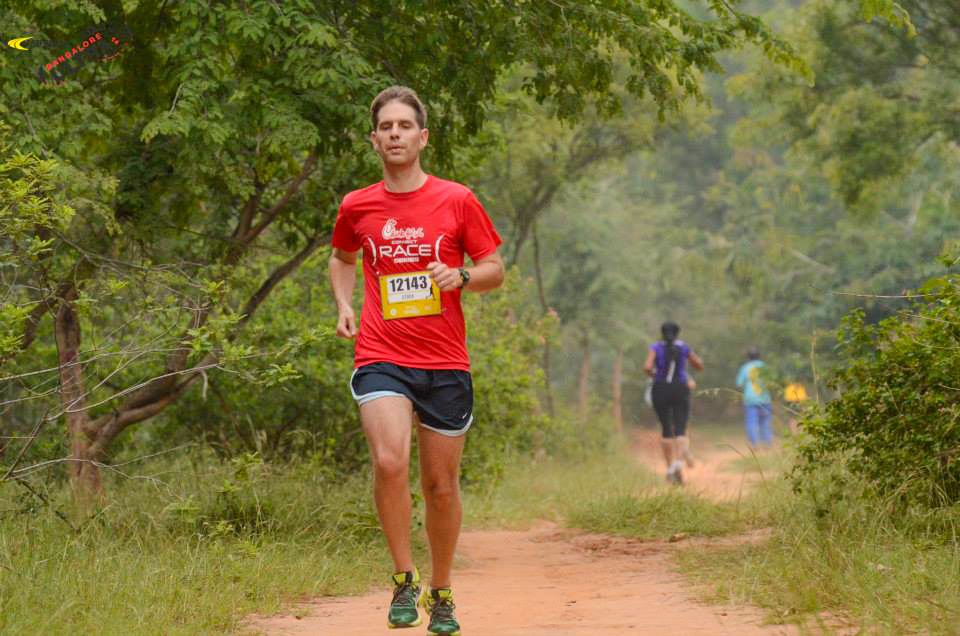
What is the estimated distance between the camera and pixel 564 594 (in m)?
7.19

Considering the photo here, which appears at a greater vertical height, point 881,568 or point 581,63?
point 581,63

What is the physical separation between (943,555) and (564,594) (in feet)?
6.76

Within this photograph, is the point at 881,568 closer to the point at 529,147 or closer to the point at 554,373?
the point at 529,147

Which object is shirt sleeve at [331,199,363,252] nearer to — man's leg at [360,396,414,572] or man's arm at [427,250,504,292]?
man's arm at [427,250,504,292]

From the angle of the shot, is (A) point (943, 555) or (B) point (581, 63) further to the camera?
(B) point (581, 63)

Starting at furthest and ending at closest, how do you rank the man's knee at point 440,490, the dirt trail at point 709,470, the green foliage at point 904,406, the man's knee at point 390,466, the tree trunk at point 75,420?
the dirt trail at point 709,470 → the tree trunk at point 75,420 → the green foliage at point 904,406 → the man's knee at point 440,490 → the man's knee at point 390,466

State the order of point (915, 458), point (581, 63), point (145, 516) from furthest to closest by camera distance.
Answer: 1. point (581, 63)
2. point (145, 516)
3. point (915, 458)

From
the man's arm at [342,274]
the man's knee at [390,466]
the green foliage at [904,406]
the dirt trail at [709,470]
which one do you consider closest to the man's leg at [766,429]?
the dirt trail at [709,470]

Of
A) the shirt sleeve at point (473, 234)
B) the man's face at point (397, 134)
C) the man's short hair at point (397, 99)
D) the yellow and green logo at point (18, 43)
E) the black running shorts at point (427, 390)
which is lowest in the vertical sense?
the black running shorts at point (427, 390)

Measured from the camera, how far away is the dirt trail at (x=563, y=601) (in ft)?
18.7

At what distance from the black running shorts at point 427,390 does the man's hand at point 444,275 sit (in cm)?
39

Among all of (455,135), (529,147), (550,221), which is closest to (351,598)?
(455,135)

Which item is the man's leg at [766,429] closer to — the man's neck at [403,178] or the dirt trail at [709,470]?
the dirt trail at [709,470]

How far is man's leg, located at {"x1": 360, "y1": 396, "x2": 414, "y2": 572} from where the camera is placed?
516cm
